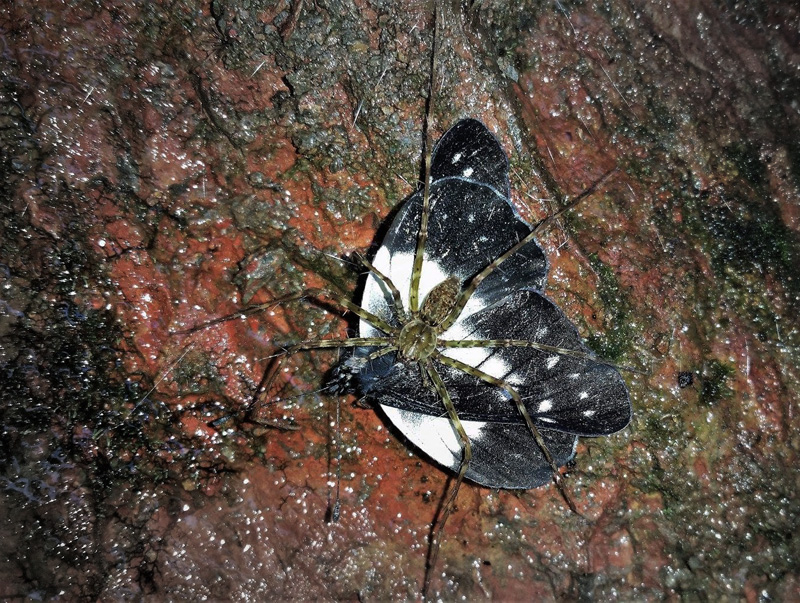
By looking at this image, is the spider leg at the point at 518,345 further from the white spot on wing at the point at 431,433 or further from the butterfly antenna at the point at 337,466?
the butterfly antenna at the point at 337,466

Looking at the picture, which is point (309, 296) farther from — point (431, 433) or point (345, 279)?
point (431, 433)

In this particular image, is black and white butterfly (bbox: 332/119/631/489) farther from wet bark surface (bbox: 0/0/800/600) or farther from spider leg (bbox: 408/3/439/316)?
wet bark surface (bbox: 0/0/800/600)

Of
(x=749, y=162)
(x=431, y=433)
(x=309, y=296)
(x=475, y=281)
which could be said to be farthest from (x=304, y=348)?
(x=749, y=162)

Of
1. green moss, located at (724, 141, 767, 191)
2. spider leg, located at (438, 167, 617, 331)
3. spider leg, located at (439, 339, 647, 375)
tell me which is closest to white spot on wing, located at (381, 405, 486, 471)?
spider leg, located at (439, 339, 647, 375)

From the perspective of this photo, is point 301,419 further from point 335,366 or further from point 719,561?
point 719,561

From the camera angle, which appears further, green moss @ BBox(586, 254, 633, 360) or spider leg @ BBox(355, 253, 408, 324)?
green moss @ BBox(586, 254, 633, 360)

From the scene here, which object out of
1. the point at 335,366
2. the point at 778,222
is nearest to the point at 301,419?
the point at 335,366

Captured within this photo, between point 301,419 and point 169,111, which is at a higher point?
point 169,111
